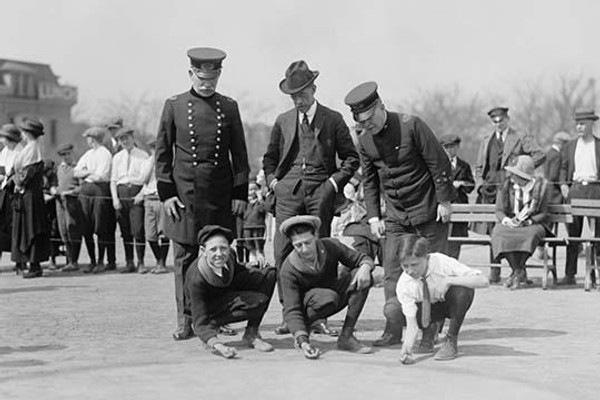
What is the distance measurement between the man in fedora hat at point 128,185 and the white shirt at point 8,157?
1.27m

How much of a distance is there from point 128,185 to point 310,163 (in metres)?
6.34

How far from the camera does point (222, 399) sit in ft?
20.4

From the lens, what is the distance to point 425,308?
763 cm

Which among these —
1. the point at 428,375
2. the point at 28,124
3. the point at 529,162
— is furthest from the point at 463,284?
the point at 28,124

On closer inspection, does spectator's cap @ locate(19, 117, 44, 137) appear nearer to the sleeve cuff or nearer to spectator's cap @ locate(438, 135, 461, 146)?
spectator's cap @ locate(438, 135, 461, 146)

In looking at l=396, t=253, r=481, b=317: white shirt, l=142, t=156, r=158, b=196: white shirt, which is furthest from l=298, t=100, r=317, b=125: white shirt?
l=142, t=156, r=158, b=196: white shirt

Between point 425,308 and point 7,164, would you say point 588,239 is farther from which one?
point 7,164

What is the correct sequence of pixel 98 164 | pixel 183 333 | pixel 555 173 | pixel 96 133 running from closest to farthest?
1. pixel 183 333
2. pixel 98 164
3. pixel 96 133
4. pixel 555 173

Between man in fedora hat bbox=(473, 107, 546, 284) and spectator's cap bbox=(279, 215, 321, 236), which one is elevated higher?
man in fedora hat bbox=(473, 107, 546, 284)

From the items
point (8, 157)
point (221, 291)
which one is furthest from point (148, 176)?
point (221, 291)

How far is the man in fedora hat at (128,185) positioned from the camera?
14781 millimetres

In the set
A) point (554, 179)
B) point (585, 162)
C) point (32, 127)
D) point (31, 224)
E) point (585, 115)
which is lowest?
point (31, 224)

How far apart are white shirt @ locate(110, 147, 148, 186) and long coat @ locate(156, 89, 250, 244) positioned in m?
6.03

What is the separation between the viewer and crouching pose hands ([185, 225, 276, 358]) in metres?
7.96
